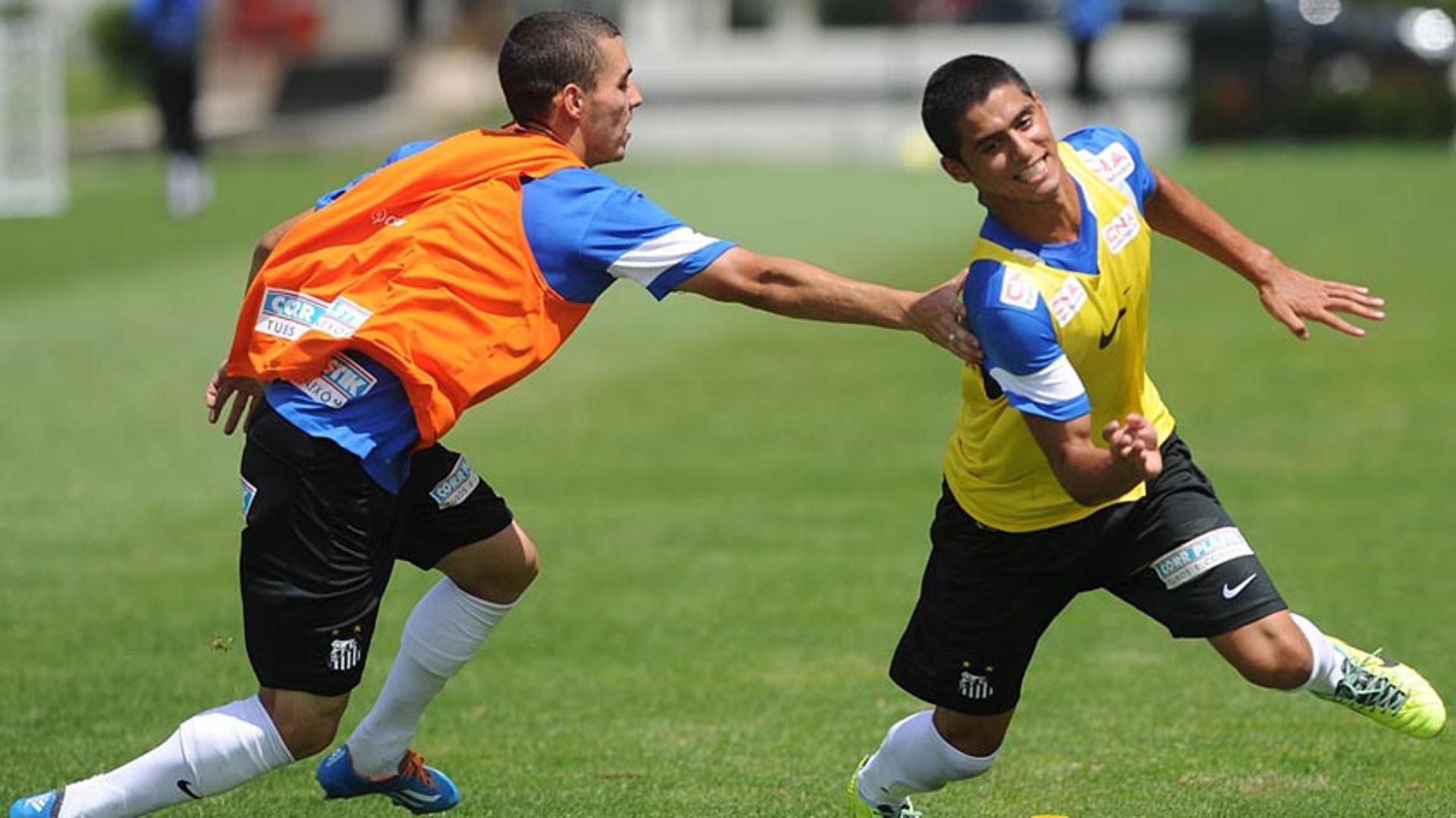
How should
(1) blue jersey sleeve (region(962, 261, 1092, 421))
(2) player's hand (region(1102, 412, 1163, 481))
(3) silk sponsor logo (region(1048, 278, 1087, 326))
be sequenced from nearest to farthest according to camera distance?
(2) player's hand (region(1102, 412, 1163, 481)) → (1) blue jersey sleeve (region(962, 261, 1092, 421)) → (3) silk sponsor logo (region(1048, 278, 1087, 326))

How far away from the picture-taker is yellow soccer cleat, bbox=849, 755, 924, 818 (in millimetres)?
6688

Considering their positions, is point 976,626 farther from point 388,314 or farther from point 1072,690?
point 1072,690

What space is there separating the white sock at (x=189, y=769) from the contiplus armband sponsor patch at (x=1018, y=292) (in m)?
2.22

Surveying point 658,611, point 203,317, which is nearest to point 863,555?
point 658,611

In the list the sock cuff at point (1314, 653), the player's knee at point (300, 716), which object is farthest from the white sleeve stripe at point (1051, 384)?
the player's knee at point (300, 716)

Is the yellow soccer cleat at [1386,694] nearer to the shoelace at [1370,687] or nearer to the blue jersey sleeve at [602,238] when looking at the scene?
the shoelace at [1370,687]

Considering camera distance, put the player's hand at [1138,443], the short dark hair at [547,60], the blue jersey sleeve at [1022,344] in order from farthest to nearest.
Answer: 1. the short dark hair at [547,60]
2. the blue jersey sleeve at [1022,344]
3. the player's hand at [1138,443]

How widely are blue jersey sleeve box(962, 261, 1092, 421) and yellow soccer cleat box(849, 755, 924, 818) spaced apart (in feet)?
5.09

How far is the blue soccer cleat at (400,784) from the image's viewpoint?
6.84 m

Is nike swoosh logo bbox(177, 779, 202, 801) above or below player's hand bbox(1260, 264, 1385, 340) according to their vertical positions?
below

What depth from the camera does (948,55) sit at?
41.2 m

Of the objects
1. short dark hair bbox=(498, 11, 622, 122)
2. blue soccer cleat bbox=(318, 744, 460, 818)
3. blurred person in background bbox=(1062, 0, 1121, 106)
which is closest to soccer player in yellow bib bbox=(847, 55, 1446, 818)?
short dark hair bbox=(498, 11, 622, 122)

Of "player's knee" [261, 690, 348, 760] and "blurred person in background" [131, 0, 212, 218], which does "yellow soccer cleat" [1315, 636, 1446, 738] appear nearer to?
"player's knee" [261, 690, 348, 760]

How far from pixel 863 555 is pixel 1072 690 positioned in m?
2.66
